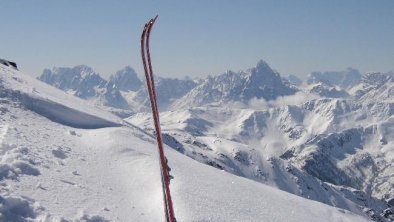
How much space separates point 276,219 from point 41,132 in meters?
13.4

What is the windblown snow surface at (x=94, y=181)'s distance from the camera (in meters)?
15.2

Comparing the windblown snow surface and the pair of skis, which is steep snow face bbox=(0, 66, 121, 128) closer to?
the windblown snow surface

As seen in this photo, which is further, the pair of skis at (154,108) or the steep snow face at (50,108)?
the steep snow face at (50,108)

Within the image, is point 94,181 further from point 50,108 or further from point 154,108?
point 50,108

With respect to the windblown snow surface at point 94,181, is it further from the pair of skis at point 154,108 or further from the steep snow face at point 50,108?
the pair of skis at point 154,108

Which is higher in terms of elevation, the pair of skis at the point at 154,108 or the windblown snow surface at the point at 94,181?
the pair of skis at the point at 154,108

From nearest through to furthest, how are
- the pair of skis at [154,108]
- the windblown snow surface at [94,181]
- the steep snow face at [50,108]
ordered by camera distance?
the pair of skis at [154,108]
the windblown snow surface at [94,181]
the steep snow face at [50,108]

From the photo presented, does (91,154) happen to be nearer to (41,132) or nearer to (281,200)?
(41,132)

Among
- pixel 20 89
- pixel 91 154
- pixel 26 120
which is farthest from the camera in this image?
pixel 20 89

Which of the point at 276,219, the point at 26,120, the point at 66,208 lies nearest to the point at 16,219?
the point at 66,208

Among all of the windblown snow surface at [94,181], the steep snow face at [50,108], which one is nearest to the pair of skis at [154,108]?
the windblown snow surface at [94,181]

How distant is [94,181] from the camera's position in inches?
746

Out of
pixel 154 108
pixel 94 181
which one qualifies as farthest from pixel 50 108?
pixel 154 108

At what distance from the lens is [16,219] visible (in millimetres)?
13203
